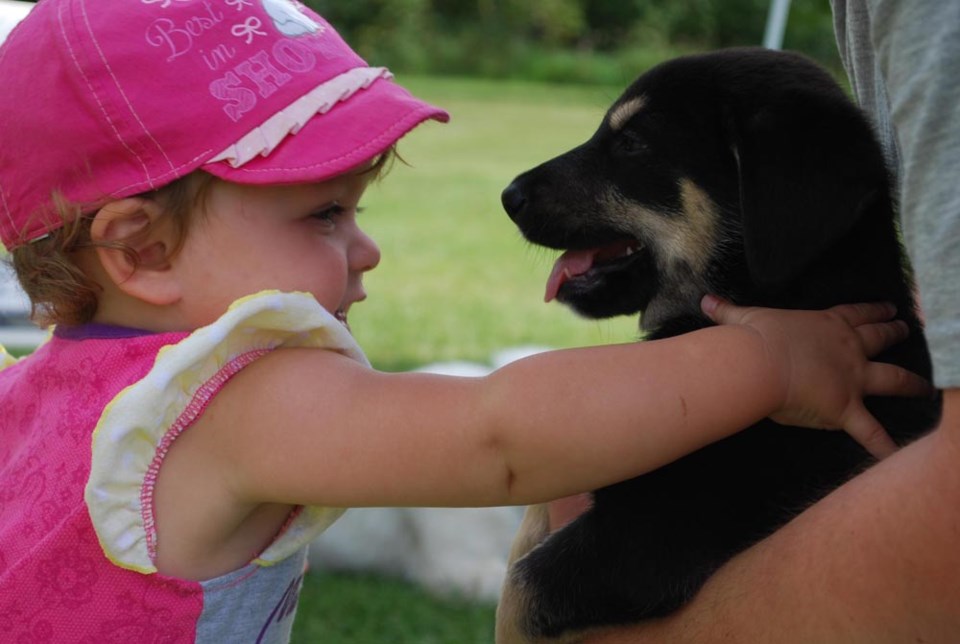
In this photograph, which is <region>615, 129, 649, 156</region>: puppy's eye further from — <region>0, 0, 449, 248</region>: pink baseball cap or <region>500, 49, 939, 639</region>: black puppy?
<region>0, 0, 449, 248</region>: pink baseball cap

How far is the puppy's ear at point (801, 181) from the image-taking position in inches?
72.7

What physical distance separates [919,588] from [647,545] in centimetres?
50

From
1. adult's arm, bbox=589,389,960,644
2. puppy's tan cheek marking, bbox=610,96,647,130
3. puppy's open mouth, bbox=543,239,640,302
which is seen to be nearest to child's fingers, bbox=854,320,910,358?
adult's arm, bbox=589,389,960,644

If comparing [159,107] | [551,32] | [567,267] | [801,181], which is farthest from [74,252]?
[551,32]

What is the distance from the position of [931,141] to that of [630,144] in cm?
88

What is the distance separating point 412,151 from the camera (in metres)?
16.0

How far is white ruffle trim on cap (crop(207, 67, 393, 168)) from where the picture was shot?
177 centimetres

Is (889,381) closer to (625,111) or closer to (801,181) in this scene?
(801,181)

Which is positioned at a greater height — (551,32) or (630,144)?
(630,144)

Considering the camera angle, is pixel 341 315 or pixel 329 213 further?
pixel 341 315

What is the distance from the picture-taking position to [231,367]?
1.74m

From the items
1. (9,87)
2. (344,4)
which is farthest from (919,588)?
(344,4)

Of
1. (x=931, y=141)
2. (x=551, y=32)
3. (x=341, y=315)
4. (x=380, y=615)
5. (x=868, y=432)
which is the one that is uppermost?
(x=931, y=141)

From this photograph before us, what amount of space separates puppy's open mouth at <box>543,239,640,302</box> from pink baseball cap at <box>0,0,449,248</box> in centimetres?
51
